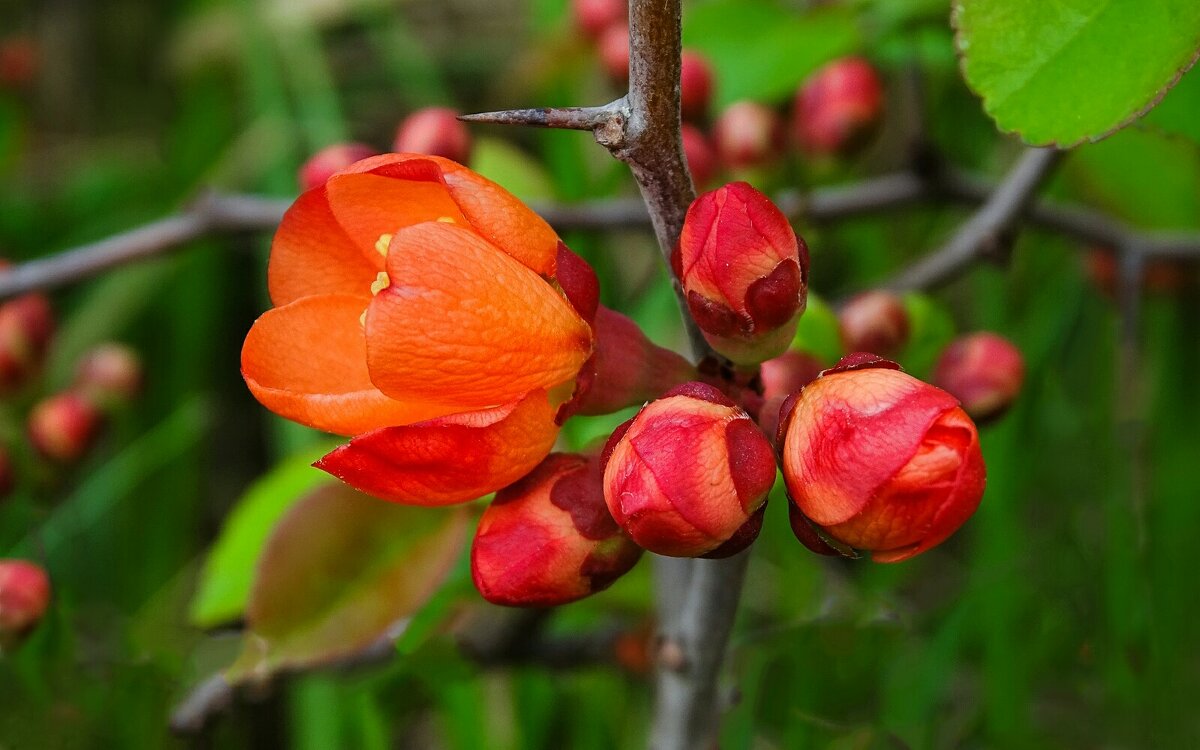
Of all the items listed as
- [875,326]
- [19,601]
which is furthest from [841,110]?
[19,601]

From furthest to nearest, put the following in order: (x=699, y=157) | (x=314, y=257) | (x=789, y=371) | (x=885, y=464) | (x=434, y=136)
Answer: (x=699, y=157)
(x=434, y=136)
(x=789, y=371)
(x=314, y=257)
(x=885, y=464)

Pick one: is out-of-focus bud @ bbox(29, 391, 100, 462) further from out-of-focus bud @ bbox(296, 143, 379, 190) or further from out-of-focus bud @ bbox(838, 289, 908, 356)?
out-of-focus bud @ bbox(838, 289, 908, 356)

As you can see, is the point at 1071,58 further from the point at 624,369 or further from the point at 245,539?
the point at 245,539

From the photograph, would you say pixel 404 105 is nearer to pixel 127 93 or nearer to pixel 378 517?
pixel 127 93

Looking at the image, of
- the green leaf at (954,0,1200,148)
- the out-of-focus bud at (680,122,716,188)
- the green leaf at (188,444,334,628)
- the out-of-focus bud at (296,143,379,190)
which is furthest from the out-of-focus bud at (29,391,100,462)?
the green leaf at (954,0,1200,148)

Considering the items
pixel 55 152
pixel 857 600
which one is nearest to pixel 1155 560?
pixel 857 600

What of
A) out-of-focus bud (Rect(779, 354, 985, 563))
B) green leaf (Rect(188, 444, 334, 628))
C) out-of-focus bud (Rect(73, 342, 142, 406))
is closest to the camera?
out-of-focus bud (Rect(779, 354, 985, 563))

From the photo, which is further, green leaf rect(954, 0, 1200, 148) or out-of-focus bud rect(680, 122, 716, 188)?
out-of-focus bud rect(680, 122, 716, 188)
